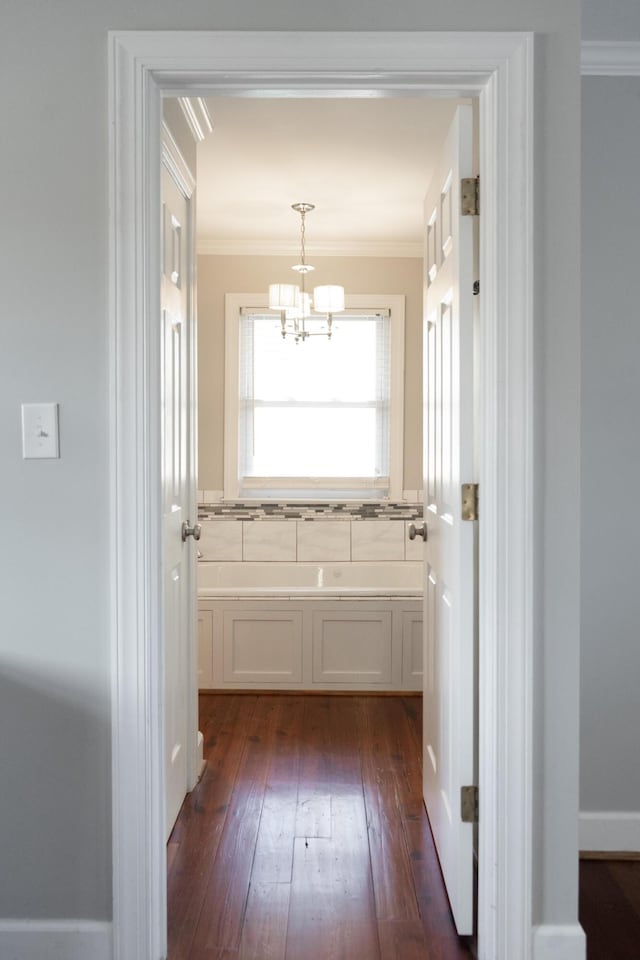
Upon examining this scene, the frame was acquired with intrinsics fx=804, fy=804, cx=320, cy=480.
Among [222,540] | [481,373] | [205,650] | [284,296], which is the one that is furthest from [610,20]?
[222,540]

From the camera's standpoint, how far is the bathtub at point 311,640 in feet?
14.5

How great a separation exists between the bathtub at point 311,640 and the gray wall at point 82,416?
2426 millimetres

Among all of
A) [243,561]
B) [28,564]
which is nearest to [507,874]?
[28,564]

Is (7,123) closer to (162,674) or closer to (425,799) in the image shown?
(162,674)

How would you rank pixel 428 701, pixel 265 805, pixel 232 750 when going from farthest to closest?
pixel 232 750 → pixel 265 805 → pixel 428 701

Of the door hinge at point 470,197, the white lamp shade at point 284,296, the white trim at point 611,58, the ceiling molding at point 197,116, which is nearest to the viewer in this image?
the door hinge at point 470,197

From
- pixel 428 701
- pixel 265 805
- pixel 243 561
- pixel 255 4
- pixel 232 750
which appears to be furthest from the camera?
pixel 243 561

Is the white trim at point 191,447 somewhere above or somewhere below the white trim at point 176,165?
below

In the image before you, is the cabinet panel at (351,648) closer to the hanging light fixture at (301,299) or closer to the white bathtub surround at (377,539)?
the white bathtub surround at (377,539)

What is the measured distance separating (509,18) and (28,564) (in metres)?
1.77

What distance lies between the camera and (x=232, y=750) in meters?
3.64

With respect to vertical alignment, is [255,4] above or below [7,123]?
above

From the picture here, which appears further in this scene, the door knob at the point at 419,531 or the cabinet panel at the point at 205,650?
the cabinet panel at the point at 205,650

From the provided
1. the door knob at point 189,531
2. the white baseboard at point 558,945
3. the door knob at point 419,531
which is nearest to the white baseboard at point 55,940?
the white baseboard at point 558,945
